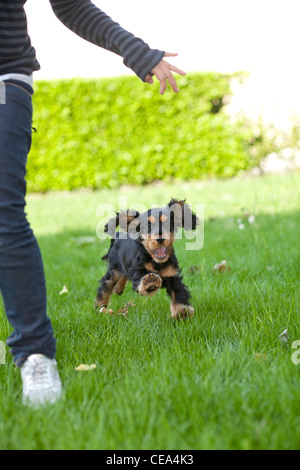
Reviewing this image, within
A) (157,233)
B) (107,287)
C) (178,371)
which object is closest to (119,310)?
(107,287)

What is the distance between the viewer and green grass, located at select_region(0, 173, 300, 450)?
157 centimetres

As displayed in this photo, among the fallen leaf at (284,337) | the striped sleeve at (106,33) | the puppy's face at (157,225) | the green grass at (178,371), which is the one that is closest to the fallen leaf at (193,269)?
the green grass at (178,371)

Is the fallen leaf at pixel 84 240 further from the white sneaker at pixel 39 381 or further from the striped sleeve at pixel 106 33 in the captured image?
the white sneaker at pixel 39 381

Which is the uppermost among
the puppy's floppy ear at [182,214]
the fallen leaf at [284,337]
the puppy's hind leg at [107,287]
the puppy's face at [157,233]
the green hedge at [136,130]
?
the green hedge at [136,130]

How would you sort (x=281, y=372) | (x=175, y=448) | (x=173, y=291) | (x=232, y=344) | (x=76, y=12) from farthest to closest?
1. (x=173, y=291)
2. (x=76, y=12)
3. (x=232, y=344)
4. (x=281, y=372)
5. (x=175, y=448)

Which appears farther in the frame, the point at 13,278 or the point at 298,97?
the point at 298,97

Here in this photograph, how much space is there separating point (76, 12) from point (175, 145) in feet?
33.2

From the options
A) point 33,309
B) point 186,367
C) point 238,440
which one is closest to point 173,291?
point 186,367

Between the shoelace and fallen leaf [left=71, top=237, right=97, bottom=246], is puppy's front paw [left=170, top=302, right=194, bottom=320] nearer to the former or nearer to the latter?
the shoelace

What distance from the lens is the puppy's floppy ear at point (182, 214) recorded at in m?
2.95

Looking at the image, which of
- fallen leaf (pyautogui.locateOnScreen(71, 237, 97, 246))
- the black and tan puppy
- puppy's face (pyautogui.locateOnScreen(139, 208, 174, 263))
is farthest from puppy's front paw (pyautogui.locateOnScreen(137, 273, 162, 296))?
fallen leaf (pyautogui.locateOnScreen(71, 237, 97, 246))

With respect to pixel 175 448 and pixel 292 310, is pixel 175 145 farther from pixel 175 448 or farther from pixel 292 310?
pixel 175 448

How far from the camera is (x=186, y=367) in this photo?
2033 millimetres

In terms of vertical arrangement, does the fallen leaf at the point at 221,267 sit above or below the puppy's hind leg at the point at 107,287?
above
